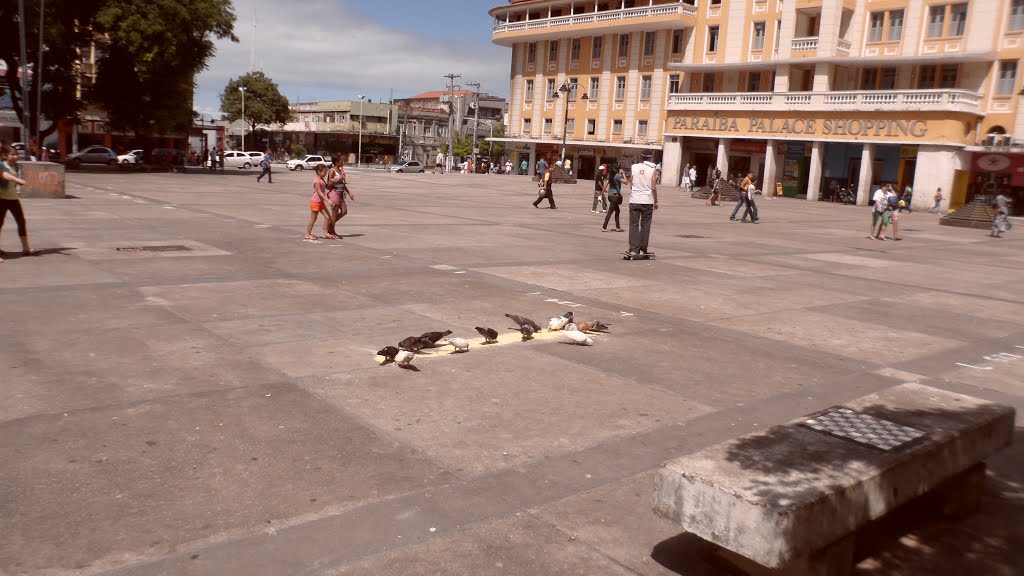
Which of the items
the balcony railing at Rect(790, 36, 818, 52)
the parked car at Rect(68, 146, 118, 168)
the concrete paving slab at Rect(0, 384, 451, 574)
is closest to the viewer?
the concrete paving slab at Rect(0, 384, 451, 574)

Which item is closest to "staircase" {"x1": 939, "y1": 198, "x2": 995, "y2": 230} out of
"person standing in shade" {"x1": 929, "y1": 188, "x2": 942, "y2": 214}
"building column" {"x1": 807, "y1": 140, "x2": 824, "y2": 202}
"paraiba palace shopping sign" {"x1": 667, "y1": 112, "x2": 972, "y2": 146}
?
"person standing in shade" {"x1": 929, "y1": 188, "x2": 942, "y2": 214}

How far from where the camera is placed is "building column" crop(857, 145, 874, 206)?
1748 inches

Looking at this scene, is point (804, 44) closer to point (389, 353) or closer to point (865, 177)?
point (865, 177)

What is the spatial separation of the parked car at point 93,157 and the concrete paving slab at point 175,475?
48.0 meters

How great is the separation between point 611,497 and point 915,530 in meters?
1.58

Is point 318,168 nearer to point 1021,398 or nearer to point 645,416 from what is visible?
point 645,416

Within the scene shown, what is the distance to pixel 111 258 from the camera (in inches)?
456

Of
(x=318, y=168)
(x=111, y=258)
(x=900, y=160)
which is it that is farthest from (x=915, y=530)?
(x=900, y=160)

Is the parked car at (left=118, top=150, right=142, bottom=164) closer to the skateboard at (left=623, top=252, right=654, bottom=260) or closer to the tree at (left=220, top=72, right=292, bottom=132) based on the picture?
the tree at (left=220, top=72, right=292, bottom=132)

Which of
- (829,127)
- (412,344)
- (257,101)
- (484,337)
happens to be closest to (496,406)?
(412,344)

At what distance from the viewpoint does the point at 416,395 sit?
5910 mm

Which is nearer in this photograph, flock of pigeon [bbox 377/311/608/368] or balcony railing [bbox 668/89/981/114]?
flock of pigeon [bbox 377/311/608/368]

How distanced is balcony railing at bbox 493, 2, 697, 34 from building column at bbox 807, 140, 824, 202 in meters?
15.0

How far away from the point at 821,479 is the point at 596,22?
62174 millimetres
